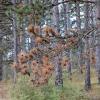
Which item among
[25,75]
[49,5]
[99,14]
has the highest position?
[49,5]

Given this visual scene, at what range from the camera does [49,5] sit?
A: 1045 cm

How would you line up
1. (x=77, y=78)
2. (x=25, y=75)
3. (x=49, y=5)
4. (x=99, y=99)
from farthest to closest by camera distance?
(x=77, y=78) → (x=99, y=99) → (x=25, y=75) → (x=49, y=5)

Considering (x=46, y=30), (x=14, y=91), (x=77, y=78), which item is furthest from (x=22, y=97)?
(x=77, y=78)

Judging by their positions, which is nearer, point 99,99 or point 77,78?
point 99,99

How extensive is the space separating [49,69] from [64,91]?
3.31 feet

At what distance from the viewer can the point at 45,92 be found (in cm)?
1363

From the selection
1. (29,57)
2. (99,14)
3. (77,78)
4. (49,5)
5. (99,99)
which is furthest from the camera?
(77,78)

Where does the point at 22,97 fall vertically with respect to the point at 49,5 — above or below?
below

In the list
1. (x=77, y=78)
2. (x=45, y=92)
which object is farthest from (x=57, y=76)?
(x=77, y=78)

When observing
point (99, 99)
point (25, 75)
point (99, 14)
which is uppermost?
point (99, 14)

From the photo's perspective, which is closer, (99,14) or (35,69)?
(99,14)

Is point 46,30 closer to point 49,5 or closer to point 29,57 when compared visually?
point 49,5

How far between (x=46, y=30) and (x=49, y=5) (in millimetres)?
676

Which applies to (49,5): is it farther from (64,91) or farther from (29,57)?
(64,91)
